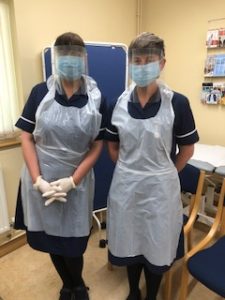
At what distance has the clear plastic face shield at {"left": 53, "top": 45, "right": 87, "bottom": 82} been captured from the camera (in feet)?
3.83

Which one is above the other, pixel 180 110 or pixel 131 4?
pixel 131 4

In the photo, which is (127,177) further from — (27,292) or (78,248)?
(27,292)

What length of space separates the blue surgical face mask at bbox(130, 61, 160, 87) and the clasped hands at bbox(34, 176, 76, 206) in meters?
0.55

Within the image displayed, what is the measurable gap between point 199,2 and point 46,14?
4.59ft

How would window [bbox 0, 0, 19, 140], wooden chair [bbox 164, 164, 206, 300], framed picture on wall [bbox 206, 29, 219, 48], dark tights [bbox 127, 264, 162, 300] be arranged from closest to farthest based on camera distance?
dark tights [bbox 127, 264, 162, 300]
wooden chair [bbox 164, 164, 206, 300]
window [bbox 0, 0, 19, 140]
framed picture on wall [bbox 206, 29, 219, 48]

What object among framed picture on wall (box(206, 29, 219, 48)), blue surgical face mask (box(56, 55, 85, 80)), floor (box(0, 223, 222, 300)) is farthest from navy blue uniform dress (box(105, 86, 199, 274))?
framed picture on wall (box(206, 29, 219, 48))

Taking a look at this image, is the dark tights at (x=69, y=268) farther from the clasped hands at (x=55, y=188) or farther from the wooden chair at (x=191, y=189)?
the wooden chair at (x=191, y=189)

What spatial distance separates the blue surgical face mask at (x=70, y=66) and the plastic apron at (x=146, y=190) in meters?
0.23

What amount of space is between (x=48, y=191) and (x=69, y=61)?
0.60 metres

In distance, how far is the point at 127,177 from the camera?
3.99 feet

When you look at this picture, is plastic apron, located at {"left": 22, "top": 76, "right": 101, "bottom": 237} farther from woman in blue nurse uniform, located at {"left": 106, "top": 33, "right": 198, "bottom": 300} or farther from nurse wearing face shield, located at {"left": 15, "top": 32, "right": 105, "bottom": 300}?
woman in blue nurse uniform, located at {"left": 106, "top": 33, "right": 198, "bottom": 300}

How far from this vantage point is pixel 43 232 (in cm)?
137

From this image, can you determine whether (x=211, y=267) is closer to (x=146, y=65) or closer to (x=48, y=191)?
(x=48, y=191)

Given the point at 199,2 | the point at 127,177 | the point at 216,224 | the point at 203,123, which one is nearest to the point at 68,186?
the point at 127,177
